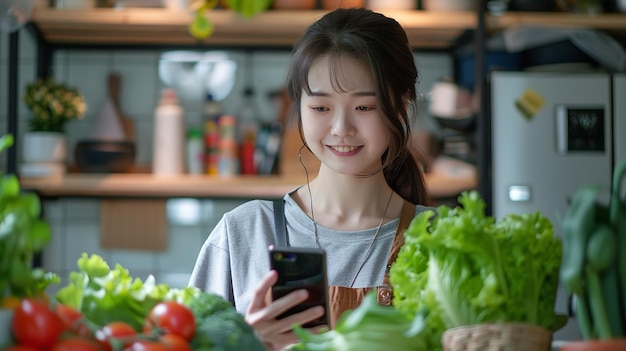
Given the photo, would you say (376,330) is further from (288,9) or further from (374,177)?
(288,9)

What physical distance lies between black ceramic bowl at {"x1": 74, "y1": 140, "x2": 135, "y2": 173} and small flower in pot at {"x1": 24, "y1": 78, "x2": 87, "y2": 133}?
11cm

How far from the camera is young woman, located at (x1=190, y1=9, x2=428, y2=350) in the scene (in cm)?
156

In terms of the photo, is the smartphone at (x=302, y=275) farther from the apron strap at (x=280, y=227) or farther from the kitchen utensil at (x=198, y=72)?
the kitchen utensil at (x=198, y=72)

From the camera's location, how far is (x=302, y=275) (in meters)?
1.30

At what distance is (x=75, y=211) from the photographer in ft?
11.4

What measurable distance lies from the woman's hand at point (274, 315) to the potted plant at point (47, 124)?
2.01m

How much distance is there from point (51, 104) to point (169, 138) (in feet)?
1.40

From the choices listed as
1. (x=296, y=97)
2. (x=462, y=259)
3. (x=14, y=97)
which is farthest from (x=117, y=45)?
(x=462, y=259)

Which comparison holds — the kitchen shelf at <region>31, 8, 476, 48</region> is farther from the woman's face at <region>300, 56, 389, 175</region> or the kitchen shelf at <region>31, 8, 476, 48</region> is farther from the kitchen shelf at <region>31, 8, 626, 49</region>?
the woman's face at <region>300, 56, 389, 175</region>

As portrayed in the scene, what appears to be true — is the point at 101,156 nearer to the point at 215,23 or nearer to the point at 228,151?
the point at 228,151

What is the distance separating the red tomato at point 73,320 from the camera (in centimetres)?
94

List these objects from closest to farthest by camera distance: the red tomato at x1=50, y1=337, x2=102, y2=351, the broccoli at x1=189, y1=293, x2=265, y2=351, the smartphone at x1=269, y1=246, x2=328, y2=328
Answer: the red tomato at x1=50, y1=337, x2=102, y2=351 < the broccoli at x1=189, y1=293, x2=265, y2=351 < the smartphone at x1=269, y1=246, x2=328, y2=328

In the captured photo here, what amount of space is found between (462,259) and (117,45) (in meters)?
2.63

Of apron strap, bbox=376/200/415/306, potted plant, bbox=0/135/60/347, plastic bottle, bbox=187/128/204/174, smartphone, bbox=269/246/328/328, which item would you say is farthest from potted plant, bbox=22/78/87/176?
potted plant, bbox=0/135/60/347
